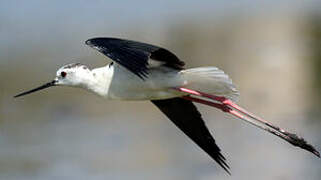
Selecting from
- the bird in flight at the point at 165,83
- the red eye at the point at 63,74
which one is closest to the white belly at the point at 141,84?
the bird in flight at the point at 165,83

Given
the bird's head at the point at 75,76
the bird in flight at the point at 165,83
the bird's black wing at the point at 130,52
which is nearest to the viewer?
the bird's black wing at the point at 130,52

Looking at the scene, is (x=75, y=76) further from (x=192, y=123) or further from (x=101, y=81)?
(x=192, y=123)

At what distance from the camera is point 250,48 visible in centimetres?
1363

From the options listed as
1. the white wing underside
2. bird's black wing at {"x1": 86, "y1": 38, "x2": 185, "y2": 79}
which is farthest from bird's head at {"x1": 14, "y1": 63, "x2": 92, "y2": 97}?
the white wing underside

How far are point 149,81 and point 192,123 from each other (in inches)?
23.3

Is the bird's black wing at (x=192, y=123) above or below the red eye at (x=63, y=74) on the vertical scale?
above

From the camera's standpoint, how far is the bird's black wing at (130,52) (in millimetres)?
5812

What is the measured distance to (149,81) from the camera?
21.4 feet

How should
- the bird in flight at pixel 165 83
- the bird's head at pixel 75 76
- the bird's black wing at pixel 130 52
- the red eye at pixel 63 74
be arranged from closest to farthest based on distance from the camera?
the bird's black wing at pixel 130 52
the bird in flight at pixel 165 83
the bird's head at pixel 75 76
the red eye at pixel 63 74

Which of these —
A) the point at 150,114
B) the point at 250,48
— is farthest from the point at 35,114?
the point at 250,48

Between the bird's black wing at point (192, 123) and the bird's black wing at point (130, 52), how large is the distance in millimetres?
653

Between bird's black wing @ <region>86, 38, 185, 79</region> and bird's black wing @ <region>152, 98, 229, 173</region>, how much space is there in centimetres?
65

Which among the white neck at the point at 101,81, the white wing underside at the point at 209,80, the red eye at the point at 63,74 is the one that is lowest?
the red eye at the point at 63,74

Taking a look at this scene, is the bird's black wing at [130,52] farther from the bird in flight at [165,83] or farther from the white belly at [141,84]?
the white belly at [141,84]
